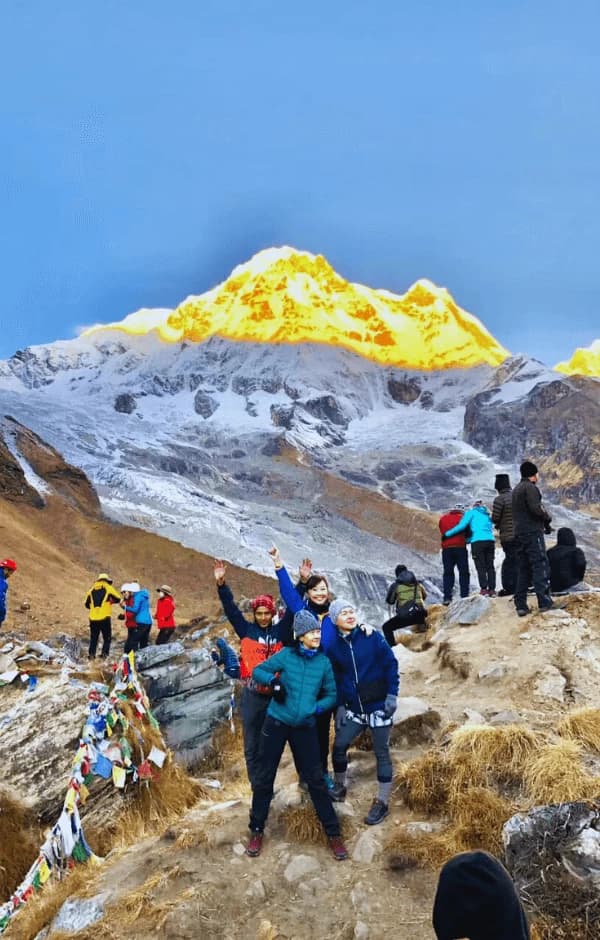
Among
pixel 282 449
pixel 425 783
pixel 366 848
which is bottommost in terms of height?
pixel 366 848

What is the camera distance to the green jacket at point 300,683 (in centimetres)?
548

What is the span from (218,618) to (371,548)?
176 ft

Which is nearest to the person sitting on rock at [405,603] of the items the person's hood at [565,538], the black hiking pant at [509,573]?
the black hiking pant at [509,573]

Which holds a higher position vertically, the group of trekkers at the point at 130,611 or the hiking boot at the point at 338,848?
the group of trekkers at the point at 130,611

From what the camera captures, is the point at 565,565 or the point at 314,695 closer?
the point at 314,695

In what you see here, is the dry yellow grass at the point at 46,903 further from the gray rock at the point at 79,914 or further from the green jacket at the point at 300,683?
the green jacket at the point at 300,683

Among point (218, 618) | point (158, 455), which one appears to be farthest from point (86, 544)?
point (158, 455)

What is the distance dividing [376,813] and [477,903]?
353 cm

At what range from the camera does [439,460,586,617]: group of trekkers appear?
948 cm

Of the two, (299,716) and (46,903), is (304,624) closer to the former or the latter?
(299,716)

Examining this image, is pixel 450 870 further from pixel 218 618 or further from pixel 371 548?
pixel 371 548

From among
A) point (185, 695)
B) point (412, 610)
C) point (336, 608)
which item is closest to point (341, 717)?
point (336, 608)

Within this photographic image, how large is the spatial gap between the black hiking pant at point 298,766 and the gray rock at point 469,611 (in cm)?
643

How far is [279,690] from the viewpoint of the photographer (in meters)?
5.49
